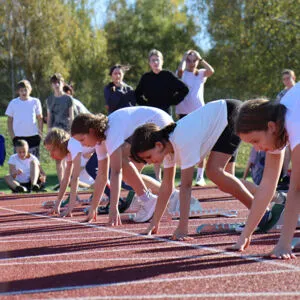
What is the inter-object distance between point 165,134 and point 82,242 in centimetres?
115

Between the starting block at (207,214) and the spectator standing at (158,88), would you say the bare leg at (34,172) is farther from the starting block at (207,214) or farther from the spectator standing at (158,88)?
the starting block at (207,214)

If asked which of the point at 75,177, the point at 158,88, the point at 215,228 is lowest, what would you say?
the point at 75,177

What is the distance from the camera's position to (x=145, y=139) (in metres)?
5.26

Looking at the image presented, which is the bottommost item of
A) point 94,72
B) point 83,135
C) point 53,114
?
point 94,72

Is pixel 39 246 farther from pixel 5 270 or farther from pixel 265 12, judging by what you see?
pixel 265 12

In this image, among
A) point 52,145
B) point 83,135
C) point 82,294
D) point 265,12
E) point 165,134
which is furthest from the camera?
point 265,12

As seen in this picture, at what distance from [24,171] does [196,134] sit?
754 cm

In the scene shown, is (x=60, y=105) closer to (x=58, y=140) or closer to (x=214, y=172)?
(x=58, y=140)

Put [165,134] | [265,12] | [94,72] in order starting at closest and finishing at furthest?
1. [165,134]
2. [265,12]
3. [94,72]

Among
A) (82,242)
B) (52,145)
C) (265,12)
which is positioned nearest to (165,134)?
(82,242)

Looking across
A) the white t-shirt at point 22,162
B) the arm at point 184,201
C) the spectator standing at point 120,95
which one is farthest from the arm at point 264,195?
the white t-shirt at point 22,162

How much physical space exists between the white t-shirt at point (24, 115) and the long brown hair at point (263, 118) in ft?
27.3

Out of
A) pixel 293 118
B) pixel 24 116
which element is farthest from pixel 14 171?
pixel 293 118

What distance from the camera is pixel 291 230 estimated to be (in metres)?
4.43
